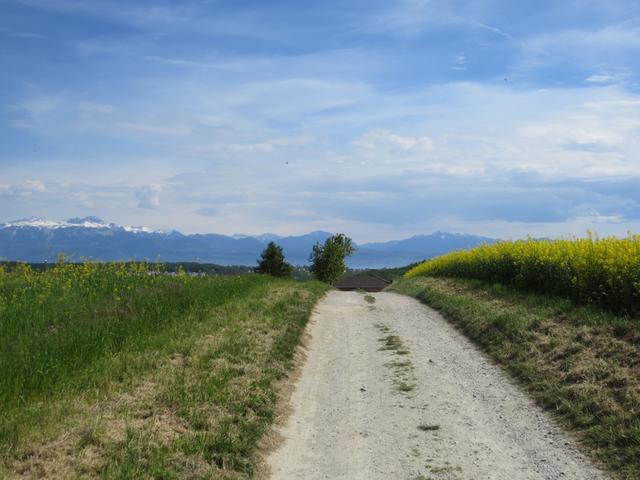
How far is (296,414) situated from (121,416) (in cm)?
325

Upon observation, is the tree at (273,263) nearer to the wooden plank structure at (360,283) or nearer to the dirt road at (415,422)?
the wooden plank structure at (360,283)

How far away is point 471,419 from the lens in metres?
9.92

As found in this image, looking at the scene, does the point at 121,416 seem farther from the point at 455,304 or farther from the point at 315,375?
the point at 455,304

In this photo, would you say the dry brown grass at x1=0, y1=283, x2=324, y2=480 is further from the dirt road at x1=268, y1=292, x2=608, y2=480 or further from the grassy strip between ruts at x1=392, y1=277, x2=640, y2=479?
the grassy strip between ruts at x1=392, y1=277, x2=640, y2=479

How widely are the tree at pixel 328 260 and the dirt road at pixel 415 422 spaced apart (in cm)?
8071

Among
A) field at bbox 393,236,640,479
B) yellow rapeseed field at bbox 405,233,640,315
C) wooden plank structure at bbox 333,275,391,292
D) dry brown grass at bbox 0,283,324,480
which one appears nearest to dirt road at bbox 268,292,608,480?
field at bbox 393,236,640,479

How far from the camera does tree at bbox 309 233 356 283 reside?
97.2 metres

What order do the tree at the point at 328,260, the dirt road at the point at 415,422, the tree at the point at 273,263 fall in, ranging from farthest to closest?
the tree at the point at 328,260 < the tree at the point at 273,263 < the dirt road at the point at 415,422

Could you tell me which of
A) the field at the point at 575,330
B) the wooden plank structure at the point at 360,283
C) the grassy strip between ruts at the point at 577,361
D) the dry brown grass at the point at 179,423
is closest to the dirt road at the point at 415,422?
the grassy strip between ruts at the point at 577,361

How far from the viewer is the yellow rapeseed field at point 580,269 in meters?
15.5

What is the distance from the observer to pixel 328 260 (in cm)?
9712

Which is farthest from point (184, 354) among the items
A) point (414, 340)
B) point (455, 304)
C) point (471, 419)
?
point (455, 304)

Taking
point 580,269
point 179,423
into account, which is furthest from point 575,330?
point 179,423

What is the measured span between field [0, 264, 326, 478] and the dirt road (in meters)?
0.88
